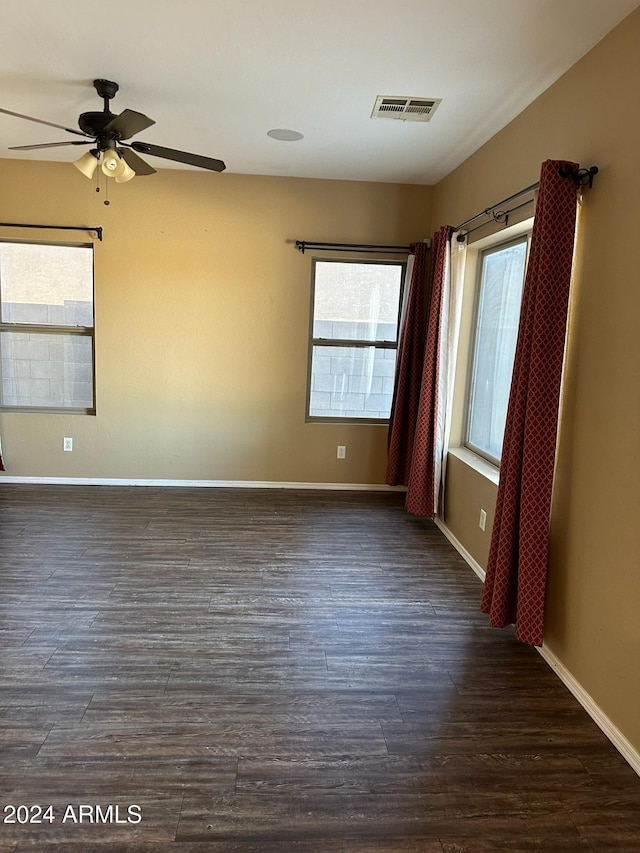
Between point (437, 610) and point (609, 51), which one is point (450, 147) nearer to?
point (609, 51)

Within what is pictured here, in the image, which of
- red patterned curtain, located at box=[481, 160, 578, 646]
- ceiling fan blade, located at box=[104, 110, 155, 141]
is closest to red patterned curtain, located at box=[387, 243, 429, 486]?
red patterned curtain, located at box=[481, 160, 578, 646]

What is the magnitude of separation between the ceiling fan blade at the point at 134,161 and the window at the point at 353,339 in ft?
6.54

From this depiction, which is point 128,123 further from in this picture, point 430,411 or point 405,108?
point 430,411

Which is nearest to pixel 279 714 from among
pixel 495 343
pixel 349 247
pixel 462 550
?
pixel 462 550

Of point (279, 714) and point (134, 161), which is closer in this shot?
point (279, 714)

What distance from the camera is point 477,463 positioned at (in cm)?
377

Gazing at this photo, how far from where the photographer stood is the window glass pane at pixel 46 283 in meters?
4.70

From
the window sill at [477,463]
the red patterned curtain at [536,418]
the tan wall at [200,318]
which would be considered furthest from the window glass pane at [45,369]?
the red patterned curtain at [536,418]

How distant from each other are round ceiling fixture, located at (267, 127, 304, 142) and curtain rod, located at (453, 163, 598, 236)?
1.25 meters

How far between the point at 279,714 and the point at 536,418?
1.61m

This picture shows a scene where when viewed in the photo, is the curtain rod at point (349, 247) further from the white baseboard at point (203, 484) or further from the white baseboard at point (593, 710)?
the white baseboard at point (593, 710)

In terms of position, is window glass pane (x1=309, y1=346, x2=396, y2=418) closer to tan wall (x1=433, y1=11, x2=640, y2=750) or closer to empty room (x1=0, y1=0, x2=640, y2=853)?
→ empty room (x1=0, y1=0, x2=640, y2=853)

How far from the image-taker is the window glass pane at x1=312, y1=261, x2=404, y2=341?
4934 millimetres

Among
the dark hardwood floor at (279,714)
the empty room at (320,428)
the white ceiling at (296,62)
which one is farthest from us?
the white ceiling at (296,62)
